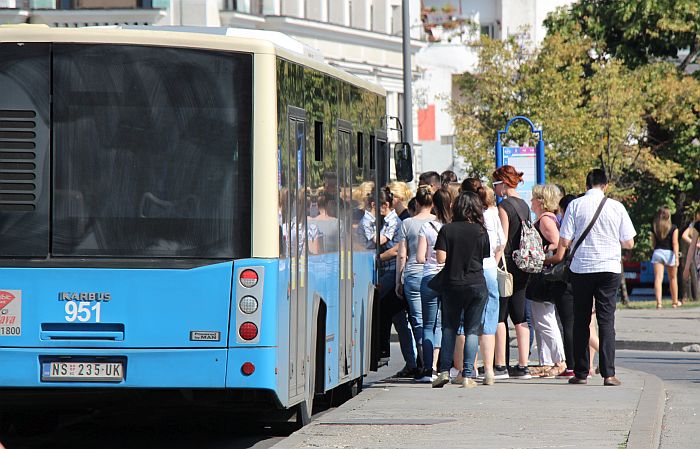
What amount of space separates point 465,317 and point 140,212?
204 inches

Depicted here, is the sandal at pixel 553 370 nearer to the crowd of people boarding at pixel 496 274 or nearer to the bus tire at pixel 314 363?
the crowd of people boarding at pixel 496 274

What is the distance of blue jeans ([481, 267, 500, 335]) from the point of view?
15.8 m

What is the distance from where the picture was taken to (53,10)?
39531mm

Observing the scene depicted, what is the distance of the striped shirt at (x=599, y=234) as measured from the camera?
15.3 metres

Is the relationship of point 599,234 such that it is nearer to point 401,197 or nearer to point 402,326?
point 402,326

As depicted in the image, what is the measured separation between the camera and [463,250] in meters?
15.2

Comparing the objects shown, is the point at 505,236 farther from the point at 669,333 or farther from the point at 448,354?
the point at 669,333

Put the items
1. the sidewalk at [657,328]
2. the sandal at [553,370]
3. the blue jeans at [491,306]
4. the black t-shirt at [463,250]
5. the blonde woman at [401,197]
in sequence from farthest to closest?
1. the sidewalk at [657,328]
2. the blonde woman at [401,197]
3. the sandal at [553,370]
4. the blue jeans at [491,306]
5. the black t-shirt at [463,250]

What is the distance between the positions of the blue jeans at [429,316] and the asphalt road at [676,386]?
7.09 feet

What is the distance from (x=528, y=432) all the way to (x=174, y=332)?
2578mm

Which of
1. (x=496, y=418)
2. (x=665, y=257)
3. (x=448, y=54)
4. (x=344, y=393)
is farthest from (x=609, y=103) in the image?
(x=496, y=418)

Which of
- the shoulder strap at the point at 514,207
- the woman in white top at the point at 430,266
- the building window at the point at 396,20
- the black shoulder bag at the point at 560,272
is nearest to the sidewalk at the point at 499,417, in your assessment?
the woman in white top at the point at 430,266

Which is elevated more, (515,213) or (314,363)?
(515,213)

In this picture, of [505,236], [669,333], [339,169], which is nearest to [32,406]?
[339,169]
